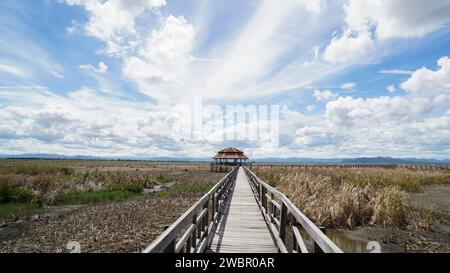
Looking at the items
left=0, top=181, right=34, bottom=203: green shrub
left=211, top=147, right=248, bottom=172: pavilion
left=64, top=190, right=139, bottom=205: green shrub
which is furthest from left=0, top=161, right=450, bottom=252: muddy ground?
left=211, top=147, right=248, bottom=172: pavilion

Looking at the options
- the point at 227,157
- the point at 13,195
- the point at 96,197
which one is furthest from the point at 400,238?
the point at 227,157

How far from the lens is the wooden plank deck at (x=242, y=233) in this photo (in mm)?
6266

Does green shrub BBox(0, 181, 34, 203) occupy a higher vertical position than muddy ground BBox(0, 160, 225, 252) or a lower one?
higher

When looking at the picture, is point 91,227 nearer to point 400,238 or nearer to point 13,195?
point 13,195

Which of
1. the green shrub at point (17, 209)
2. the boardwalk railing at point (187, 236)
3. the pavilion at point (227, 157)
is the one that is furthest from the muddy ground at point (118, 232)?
the pavilion at point (227, 157)

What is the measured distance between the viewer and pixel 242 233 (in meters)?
7.50

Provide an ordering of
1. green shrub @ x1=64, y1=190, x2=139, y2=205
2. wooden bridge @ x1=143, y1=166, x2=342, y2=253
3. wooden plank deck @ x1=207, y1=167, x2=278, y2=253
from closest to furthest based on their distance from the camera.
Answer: wooden bridge @ x1=143, y1=166, x2=342, y2=253, wooden plank deck @ x1=207, y1=167, x2=278, y2=253, green shrub @ x1=64, y1=190, x2=139, y2=205

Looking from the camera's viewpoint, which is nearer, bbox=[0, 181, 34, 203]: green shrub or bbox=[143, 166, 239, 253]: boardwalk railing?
bbox=[143, 166, 239, 253]: boardwalk railing

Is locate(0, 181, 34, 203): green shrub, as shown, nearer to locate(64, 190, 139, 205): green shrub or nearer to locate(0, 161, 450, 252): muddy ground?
locate(64, 190, 139, 205): green shrub

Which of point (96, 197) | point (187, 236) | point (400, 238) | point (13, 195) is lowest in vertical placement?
point (400, 238)

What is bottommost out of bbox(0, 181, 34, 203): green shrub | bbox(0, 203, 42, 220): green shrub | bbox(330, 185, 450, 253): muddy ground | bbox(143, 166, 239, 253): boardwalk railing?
bbox(330, 185, 450, 253): muddy ground

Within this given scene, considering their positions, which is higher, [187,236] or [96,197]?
[187,236]

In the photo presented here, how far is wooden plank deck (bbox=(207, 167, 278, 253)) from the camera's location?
247 inches

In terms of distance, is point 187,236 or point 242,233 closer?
point 187,236
